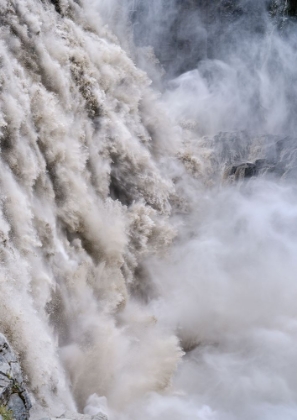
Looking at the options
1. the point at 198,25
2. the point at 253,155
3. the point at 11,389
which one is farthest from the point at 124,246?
the point at 198,25

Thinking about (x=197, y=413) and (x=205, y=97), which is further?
(x=205, y=97)

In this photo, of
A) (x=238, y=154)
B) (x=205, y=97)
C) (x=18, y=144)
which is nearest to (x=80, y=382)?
(x=18, y=144)

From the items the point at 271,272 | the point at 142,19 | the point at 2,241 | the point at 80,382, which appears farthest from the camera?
the point at 142,19

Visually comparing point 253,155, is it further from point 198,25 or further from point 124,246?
point 124,246

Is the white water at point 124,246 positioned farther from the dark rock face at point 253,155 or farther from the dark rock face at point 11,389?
the dark rock face at point 11,389

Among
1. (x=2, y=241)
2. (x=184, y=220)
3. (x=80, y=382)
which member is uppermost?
(x=184, y=220)

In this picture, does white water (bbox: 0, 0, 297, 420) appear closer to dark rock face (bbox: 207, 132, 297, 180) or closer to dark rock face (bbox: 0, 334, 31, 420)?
dark rock face (bbox: 207, 132, 297, 180)

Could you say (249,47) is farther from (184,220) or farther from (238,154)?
(184,220)
